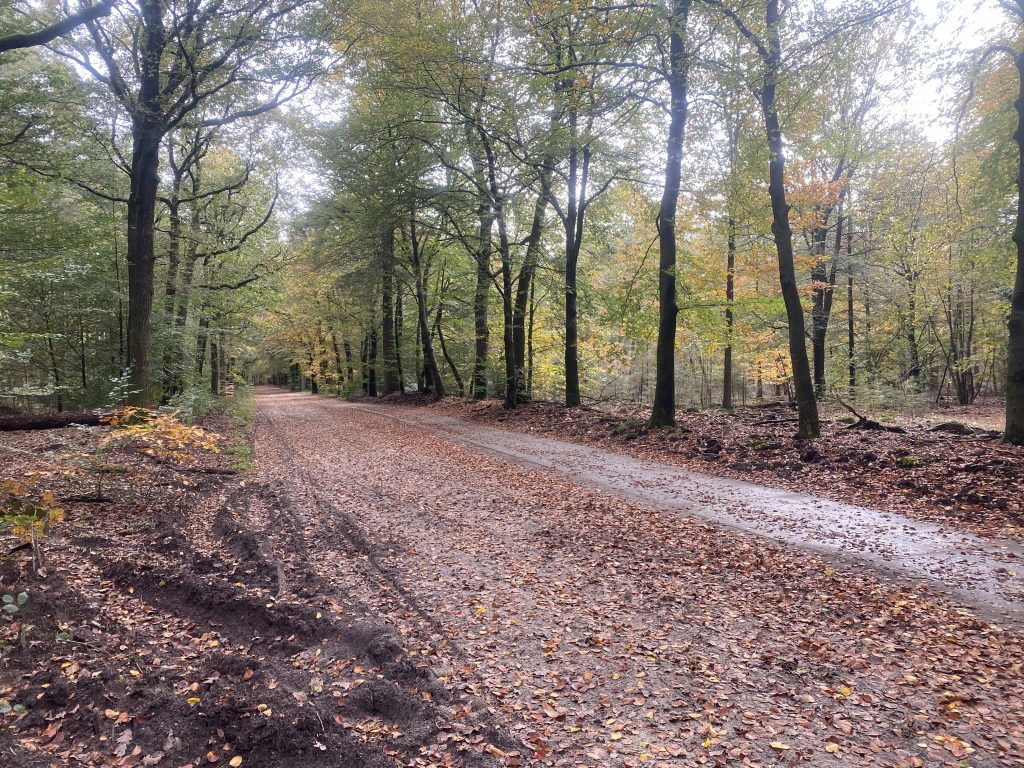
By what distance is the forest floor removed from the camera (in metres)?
2.76

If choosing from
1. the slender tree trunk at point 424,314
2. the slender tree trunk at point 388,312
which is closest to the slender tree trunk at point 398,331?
the slender tree trunk at point 388,312

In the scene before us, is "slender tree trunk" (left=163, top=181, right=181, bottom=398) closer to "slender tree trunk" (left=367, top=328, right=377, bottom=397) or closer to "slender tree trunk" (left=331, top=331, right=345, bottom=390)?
"slender tree trunk" (left=367, top=328, right=377, bottom=397)

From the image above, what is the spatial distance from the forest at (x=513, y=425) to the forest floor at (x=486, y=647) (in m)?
0.03

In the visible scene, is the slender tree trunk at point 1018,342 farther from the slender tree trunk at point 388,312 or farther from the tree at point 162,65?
the slender tree trunk at point 388,312

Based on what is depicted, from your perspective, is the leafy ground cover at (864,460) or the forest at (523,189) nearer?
the leafy ground cover at (864,460)

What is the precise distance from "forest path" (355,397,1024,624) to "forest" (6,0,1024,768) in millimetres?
62

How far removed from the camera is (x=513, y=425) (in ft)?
52.6

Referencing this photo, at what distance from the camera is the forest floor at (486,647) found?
2.76 m

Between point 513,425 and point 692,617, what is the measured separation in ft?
39.3

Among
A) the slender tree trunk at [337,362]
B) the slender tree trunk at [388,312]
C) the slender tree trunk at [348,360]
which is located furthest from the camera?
the slender tree trunk at [337,362]

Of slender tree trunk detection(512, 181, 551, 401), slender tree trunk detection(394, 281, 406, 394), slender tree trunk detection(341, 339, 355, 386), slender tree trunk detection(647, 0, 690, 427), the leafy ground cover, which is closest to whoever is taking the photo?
the leafy ground cover

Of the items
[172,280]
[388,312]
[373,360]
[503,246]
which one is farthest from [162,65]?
[373,360]

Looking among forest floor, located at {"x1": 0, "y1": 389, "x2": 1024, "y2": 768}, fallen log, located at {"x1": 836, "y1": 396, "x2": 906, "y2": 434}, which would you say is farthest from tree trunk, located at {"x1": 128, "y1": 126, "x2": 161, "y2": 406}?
fallen log, located at {"x1": 836, "y1": 396, "x2": 906, "y2": 434}

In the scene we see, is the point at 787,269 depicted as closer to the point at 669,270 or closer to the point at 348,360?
the point at 669,270
